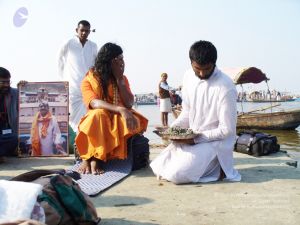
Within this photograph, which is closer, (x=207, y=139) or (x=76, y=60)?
(x=207, y=139)

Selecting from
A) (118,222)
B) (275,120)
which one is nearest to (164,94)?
(275,120)

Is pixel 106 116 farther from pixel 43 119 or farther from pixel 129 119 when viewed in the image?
pixel 43 119

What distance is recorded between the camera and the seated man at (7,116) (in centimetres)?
508

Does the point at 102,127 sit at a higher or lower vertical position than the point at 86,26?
lower

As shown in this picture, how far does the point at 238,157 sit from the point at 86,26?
3.13 m

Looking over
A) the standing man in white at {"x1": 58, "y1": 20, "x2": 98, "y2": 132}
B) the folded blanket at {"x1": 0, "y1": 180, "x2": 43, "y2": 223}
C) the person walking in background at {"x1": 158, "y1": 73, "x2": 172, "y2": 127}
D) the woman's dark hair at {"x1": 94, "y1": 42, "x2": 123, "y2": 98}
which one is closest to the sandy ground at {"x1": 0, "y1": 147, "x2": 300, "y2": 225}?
the folded blanket at {"x1": 0, "y1": 180, "x2": 43, "y2": 223}

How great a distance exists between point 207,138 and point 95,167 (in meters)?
1.23

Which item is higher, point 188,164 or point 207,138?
point 207,138

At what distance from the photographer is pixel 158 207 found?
297 cm

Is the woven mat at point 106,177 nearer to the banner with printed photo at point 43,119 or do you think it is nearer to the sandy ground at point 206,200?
the sandy ground at point 206,200

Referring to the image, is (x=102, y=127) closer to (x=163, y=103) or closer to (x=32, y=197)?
(x=32, y=197)

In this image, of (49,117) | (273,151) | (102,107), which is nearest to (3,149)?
(49,117)

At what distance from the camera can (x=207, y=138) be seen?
3.86 meters

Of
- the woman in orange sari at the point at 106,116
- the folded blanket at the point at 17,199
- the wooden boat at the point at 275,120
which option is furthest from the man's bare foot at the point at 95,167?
the wooden boat at the point at 275,120
